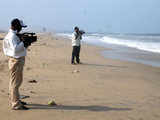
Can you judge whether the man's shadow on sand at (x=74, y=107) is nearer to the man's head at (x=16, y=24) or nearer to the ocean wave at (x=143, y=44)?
the man's head at (x=16, y=24)

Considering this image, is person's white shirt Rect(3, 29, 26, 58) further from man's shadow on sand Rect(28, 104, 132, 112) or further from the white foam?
the white foam

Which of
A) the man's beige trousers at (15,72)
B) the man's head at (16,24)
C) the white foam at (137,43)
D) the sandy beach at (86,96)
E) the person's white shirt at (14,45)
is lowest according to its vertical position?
the white foam at (137,43)

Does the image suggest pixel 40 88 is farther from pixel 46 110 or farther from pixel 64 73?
pixel 64 73

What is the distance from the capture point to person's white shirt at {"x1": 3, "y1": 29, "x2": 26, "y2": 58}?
176 inches

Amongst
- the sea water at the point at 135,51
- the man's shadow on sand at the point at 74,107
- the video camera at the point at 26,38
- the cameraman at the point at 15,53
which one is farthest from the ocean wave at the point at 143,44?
the cameraman at the point at 15,53

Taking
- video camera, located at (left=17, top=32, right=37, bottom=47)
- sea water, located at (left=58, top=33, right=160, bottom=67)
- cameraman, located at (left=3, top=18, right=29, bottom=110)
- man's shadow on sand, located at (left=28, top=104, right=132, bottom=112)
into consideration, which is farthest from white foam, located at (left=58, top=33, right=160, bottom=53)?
cameraman, located at (left=3, top=18, right=29, bottom=110)

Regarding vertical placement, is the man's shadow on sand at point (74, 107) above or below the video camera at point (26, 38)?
below

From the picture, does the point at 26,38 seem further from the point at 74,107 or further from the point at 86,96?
the point at 86,96

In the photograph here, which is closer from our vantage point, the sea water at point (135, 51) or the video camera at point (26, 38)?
the video camera at point (26, 38)

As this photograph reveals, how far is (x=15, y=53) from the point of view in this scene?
14.8 ft

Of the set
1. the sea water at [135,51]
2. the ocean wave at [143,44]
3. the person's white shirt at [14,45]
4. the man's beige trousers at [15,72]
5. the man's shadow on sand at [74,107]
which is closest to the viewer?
the person's white shirt at [14,45]

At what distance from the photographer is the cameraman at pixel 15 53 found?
4.49 metres

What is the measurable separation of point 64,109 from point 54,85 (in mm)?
2064

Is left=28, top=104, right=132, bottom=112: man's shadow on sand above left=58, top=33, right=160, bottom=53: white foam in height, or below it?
above
